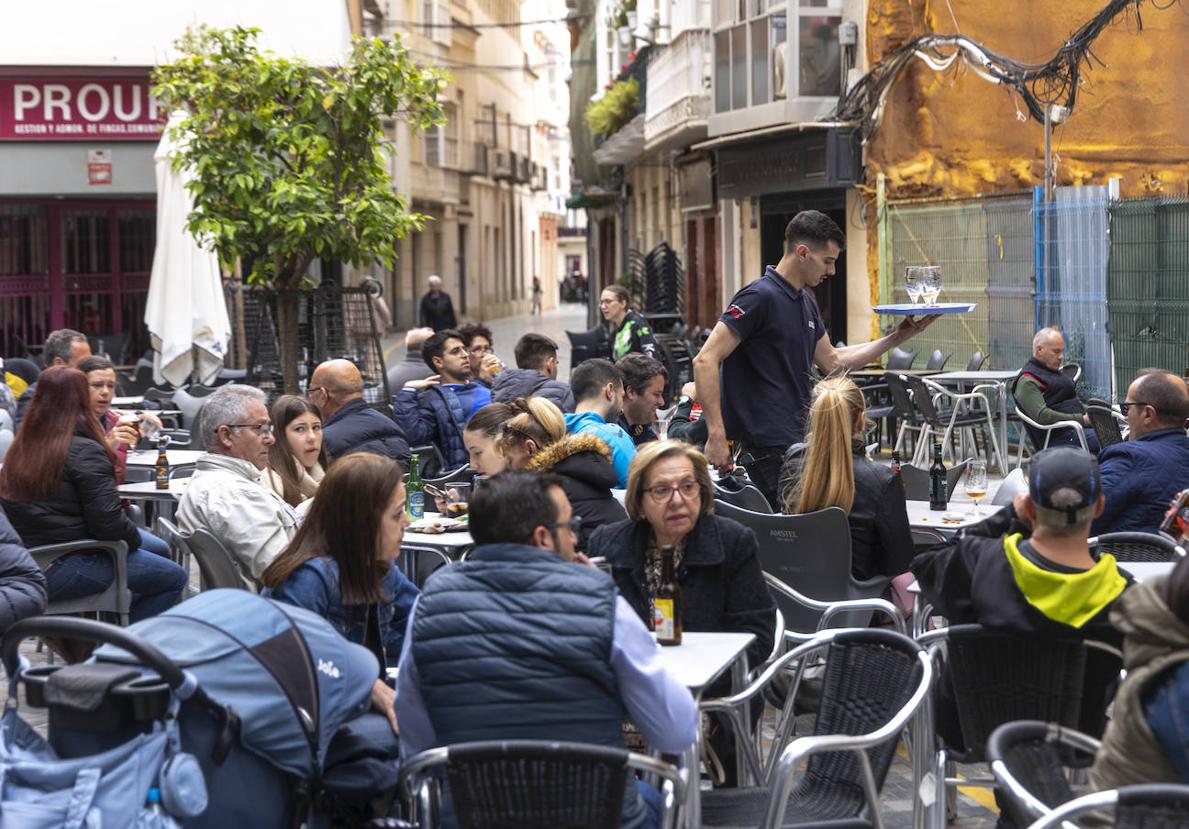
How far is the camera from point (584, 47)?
4772 centimetres

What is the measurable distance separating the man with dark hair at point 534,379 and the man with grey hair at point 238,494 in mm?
2471

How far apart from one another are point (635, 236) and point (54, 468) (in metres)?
34.8

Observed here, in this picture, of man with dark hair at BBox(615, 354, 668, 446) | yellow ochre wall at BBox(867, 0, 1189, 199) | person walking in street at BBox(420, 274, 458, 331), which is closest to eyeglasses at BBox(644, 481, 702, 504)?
man with dark hair at BBox(615, 354, 668, 446)

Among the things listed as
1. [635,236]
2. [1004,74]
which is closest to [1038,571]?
[1004,74]

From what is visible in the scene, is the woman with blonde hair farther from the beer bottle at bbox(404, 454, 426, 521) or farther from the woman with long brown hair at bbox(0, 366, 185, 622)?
the woman with long brown hair at bbox(0, 366, 185, 622)

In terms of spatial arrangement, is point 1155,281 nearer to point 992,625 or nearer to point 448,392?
point 448,392

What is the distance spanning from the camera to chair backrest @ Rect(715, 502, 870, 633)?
6438 mm

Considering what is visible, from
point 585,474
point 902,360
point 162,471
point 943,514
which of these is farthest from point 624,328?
point 585,474

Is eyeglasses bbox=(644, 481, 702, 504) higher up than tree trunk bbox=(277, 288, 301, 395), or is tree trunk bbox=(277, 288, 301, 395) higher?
tree trunk bbox=(277, 288, 301, 395)

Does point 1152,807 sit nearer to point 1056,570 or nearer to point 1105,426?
point 1056,570

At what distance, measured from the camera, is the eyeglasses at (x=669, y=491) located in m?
5.38

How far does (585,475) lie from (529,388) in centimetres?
389

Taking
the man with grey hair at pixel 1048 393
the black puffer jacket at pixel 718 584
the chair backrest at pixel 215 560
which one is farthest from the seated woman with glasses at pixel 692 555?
the man with grey hair at pixel 1048 393

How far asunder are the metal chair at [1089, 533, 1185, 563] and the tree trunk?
8.94 metres
